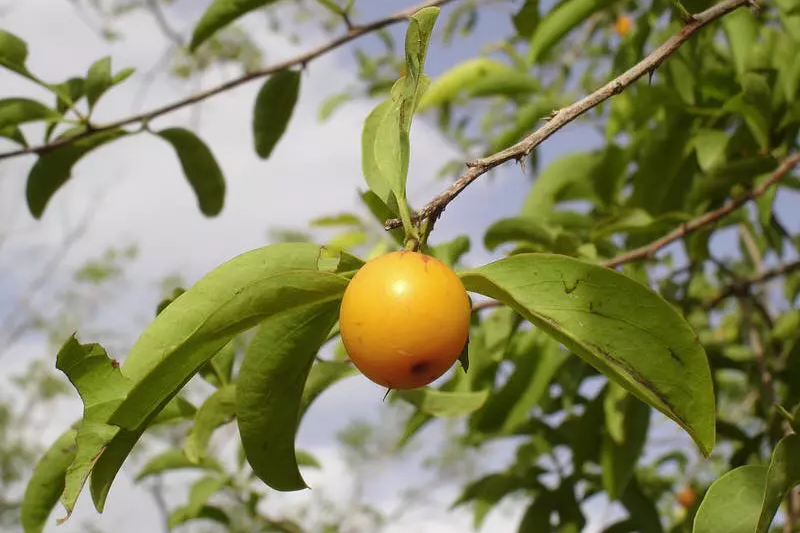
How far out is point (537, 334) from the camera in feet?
7.04

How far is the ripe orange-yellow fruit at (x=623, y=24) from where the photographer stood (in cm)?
429

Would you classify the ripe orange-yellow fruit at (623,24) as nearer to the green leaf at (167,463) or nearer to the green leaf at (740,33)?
the green leaf at (740,33)

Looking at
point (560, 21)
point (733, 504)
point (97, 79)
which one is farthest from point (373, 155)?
point (97, 79)

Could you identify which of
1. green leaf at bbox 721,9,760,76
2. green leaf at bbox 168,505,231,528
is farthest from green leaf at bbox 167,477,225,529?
green leaf at bbox 721,9,760,76

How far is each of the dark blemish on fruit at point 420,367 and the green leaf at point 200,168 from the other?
1529mm

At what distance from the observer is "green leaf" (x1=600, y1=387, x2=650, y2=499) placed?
83.5 inches

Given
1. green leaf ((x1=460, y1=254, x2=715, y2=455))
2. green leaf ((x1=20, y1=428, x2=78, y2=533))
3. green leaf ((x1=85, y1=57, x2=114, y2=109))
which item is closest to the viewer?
green leaf ((x1=460, y1=254, x2=715, y2=455))

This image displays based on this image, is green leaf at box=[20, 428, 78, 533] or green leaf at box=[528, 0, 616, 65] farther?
green leaf at box=[528, 0, 616, 65]

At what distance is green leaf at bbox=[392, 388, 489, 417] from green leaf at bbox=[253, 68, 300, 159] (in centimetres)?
100

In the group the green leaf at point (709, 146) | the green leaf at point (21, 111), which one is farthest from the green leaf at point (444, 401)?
the green leaf at point (21, 111)

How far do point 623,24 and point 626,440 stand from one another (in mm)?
2979

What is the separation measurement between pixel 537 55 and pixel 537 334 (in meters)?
0.74

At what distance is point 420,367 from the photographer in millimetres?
→ 882

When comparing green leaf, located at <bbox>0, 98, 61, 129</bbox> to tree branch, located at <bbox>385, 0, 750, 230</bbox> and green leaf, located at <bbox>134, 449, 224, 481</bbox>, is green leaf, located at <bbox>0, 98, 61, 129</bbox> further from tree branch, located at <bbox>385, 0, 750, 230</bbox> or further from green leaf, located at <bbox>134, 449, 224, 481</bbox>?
tree branch, located at <bbox>385, 0, 750, 230</bbox>
